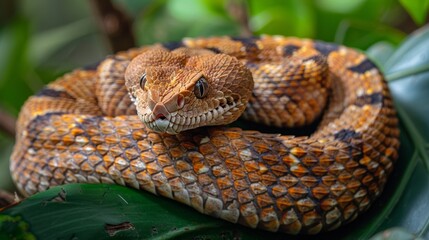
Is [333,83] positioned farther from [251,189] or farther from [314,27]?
[314,27]

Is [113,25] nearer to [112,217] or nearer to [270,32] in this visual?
[270,32]

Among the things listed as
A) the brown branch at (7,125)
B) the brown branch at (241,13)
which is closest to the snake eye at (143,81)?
the brown branch at (241,13)

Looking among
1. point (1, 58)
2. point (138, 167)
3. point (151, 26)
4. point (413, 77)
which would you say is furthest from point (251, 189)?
point (1, 58)

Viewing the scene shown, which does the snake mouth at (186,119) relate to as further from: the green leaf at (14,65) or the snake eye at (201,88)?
the green leaf at (14,65)

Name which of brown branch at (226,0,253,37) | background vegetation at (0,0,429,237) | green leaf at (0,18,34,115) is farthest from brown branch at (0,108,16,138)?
brown branch at (226,0,253,37)

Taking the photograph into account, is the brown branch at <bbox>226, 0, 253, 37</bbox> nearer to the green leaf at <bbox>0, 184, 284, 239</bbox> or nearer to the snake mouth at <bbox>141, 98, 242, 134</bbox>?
the snake mouth at <bbox>141, 98, 242, 134</bbox>
